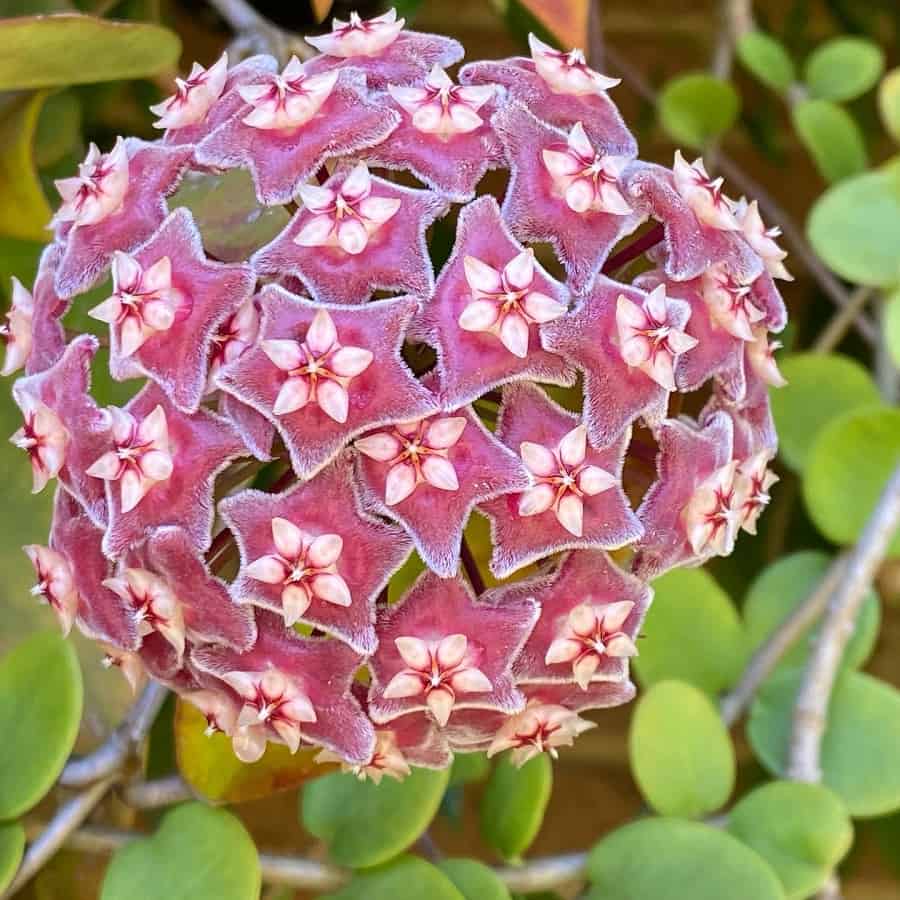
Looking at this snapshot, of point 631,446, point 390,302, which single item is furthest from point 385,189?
point 631,446

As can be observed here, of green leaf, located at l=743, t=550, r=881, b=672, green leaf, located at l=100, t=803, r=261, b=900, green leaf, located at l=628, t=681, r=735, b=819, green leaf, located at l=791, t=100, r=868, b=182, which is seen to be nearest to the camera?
green leaf, located at l=100, t=803, r=261, b=900

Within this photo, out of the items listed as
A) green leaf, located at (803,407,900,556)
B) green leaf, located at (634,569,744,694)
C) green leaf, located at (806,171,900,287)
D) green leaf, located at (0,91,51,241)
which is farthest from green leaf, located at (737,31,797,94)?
Answer: green leaf, located at (0,91,51,241)

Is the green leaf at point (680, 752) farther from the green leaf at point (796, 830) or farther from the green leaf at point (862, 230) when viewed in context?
the green leaf at point (862, 230)

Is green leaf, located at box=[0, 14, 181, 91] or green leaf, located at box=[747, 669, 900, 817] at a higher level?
green leaf, located at box=[0, 14, 181, 91]

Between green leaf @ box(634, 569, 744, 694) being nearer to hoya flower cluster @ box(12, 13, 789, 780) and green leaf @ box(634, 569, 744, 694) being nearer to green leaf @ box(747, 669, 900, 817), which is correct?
green leaf @ box(747, 669, 900, 817)

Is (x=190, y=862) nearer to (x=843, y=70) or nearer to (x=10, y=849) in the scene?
(x=10, y=849)

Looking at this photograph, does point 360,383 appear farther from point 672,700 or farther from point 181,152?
point 672,700

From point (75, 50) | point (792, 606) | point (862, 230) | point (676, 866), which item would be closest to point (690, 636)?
point (792, 606)
